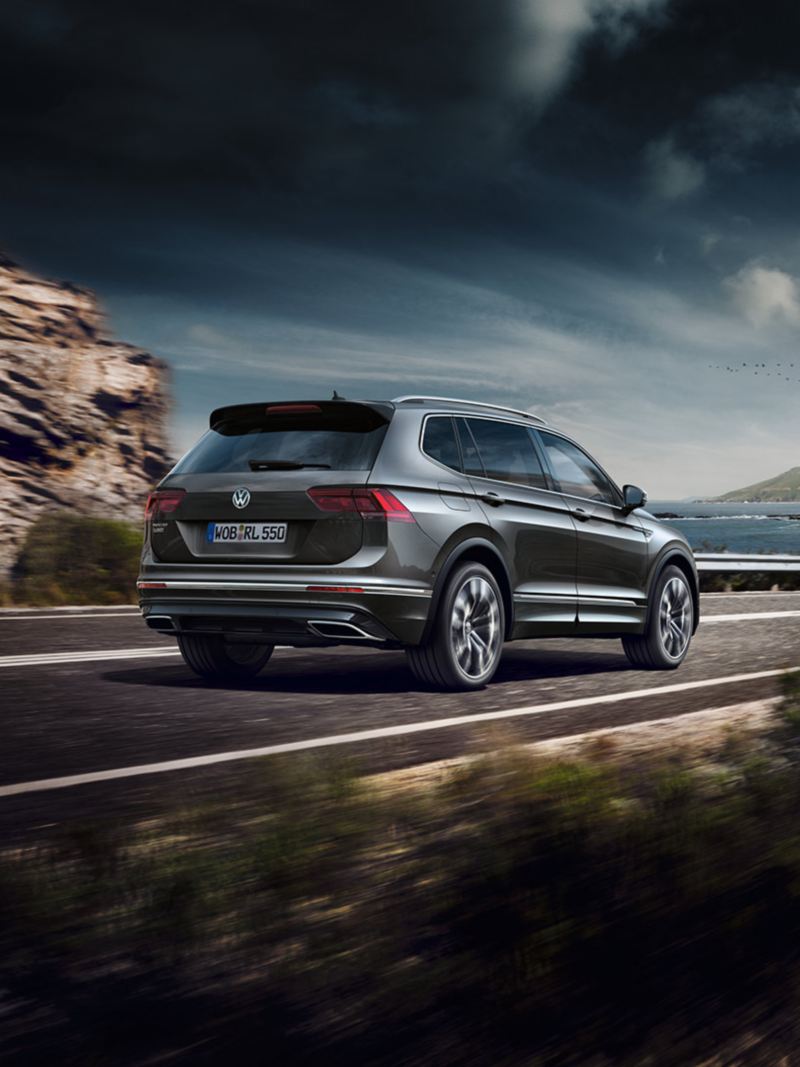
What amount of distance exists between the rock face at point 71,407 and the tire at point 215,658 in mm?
15023

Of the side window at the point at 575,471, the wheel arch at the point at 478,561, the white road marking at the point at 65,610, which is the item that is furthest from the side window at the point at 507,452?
the white road marking at the point at 65,610

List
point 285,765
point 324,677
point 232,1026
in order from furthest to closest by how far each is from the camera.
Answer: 1. point 324,677
2. point 285,765
3. point 232,1026

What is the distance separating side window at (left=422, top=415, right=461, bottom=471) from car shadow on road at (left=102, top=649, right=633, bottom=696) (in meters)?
1.51

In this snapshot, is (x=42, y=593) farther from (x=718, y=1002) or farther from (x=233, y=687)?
(x=718, y=1002)

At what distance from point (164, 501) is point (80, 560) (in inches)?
341

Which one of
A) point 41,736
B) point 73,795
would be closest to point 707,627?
point 41,736

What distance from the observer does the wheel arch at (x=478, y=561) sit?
7.93m

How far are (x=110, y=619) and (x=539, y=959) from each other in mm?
11075

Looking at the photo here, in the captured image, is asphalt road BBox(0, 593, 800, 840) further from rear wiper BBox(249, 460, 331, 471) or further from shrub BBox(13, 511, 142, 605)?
shrub BBox(13, 511, 142, 605)

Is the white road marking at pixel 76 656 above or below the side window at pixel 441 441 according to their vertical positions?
below

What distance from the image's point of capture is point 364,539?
7.67 meters

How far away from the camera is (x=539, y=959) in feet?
8.71

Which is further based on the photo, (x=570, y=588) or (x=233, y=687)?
(x=570, y=588)

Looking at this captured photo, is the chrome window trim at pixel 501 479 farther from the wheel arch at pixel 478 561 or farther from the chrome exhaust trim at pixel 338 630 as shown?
the chrome exhaust trim at pixel 338 630
